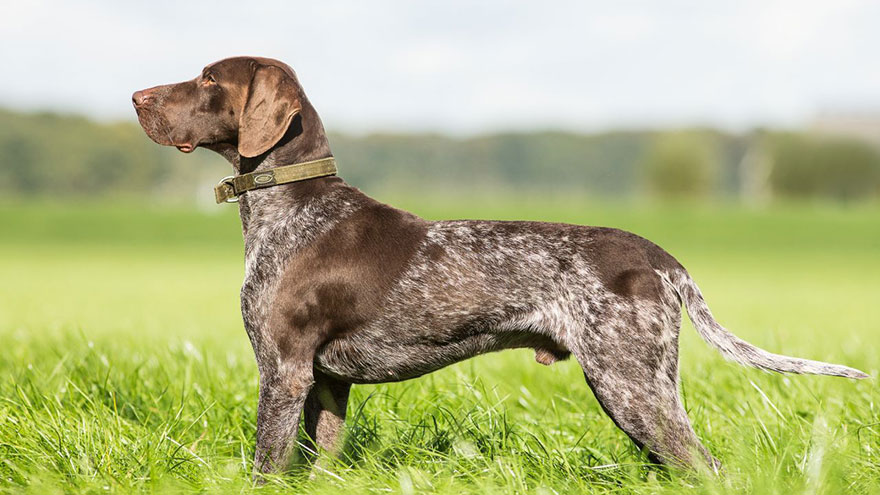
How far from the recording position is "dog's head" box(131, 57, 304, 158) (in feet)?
12.0

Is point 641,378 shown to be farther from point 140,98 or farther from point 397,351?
point 140,98

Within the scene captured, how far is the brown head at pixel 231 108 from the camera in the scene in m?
3.65

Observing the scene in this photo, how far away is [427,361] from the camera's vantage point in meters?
3.64

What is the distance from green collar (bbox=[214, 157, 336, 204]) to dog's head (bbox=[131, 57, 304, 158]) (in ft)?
0.58

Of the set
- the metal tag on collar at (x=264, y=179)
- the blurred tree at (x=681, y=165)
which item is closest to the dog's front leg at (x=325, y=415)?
the metal tag on collar at (x=264, y=179)

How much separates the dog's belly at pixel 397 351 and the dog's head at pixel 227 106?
0.99 metres

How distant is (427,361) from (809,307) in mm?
13665

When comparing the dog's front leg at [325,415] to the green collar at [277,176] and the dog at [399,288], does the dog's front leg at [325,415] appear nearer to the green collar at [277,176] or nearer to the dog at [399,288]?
the dog at [399,288]

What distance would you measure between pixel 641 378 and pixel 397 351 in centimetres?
108

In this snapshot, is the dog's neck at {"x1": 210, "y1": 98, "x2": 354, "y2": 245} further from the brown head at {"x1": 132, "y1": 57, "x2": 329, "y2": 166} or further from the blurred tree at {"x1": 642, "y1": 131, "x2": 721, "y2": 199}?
the blurred tree at {"x1": 642, "y1": 131, "x2": 721, "y2": 199}

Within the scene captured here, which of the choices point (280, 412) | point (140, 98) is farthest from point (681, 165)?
point (280, 412)

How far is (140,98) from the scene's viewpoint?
12.4 ft

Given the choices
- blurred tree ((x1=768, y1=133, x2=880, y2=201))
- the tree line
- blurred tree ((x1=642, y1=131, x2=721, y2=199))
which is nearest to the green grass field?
the tree line

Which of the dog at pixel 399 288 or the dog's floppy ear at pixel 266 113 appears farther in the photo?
the dog's floppy ear at pixel 266 113
